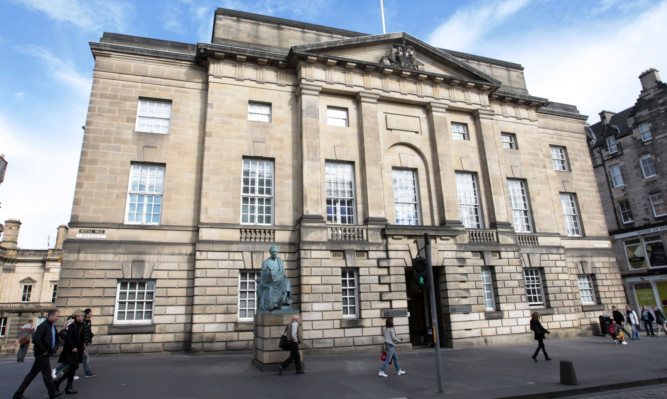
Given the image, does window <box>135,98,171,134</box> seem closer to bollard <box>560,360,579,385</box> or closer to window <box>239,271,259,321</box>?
window <box>239,271,259,321</box>

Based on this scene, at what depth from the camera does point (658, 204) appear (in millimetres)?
33500

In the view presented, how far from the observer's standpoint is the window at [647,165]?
113 feet

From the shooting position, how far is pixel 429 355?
1535 centimetres

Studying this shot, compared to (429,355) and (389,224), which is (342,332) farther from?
(389,224)

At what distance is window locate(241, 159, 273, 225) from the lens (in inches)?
686

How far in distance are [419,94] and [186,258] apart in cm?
1458

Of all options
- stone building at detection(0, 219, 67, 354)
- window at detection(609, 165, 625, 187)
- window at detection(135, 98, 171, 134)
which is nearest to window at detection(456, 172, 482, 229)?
window at detection(135, 98, 171, 134)

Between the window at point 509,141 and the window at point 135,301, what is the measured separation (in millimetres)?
20644

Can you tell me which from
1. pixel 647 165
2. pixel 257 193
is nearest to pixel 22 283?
pixel 257 193

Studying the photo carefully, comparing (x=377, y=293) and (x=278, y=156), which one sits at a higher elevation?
(x=278, y=156)

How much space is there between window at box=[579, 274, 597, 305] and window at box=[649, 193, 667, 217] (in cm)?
1688

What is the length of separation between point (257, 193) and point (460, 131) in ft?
40.3

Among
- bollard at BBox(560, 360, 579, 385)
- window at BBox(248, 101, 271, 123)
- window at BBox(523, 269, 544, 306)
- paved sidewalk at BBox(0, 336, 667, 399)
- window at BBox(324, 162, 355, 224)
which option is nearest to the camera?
paved sidewalk at BBox(0, 336, 667, 399)

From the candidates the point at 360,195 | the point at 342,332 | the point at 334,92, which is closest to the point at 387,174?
the point at 360,195
